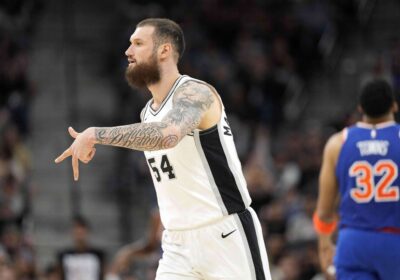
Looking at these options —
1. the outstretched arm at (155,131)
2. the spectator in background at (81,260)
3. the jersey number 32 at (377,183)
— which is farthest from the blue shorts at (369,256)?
the spectator in background at (81,260)

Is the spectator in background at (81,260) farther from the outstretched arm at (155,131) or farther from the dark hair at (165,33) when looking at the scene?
the outstretched arm at (155,131)

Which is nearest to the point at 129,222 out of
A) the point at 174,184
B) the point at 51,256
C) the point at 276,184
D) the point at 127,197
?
the point at 127,197

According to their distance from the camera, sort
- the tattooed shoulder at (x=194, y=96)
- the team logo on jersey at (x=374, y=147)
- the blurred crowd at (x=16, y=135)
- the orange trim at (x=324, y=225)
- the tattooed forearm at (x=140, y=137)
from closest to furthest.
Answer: the tattooed forearm at (x=140, y=137) < the tattooed shoulder at (x=194, y=96) < the team logo on jersey at (x=374, y=147) < the orange trim at (x=324, y=225) < the blurred crowd at (x=16, y=135)

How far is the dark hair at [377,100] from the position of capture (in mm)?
7789

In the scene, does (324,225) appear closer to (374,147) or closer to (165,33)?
(374,147)

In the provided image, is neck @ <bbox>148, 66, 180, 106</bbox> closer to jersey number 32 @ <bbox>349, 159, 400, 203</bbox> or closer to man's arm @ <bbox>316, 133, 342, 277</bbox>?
man's arm @ <bbox>316, 133, 342, 277</bbox>

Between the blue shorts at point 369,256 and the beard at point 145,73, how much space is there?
2.18 meters

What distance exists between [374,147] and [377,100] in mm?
418

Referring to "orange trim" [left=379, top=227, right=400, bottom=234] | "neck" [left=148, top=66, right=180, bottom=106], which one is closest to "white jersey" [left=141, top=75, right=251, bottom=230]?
"neck" [left=148, top=66, right=180, bottom=106]

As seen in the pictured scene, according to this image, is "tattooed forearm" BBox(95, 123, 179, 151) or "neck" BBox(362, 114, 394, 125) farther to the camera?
"neck" BBox(362, 114, 394, 125)

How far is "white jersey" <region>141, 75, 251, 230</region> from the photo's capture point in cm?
657

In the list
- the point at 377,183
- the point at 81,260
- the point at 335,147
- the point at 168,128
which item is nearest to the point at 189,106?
the point at 168,128

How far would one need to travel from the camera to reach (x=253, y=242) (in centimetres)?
666

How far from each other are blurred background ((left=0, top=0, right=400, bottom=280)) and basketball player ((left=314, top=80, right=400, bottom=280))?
6276 mm
